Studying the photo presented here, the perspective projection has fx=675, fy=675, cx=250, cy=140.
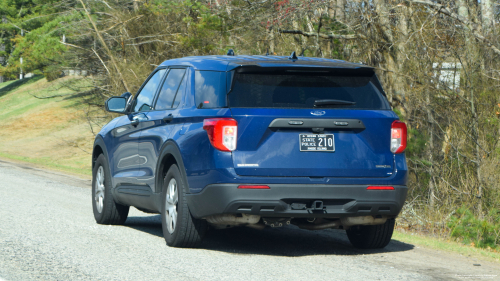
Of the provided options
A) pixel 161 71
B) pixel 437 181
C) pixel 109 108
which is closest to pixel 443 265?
pixel 161 71

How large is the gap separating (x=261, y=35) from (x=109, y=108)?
28.4ft

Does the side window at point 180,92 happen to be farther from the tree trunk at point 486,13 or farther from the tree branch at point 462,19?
the tree trunk at point 486,13

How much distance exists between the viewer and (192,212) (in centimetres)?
645

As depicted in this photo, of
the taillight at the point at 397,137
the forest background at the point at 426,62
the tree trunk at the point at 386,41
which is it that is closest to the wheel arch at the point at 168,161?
the taillight at the point at 397,137

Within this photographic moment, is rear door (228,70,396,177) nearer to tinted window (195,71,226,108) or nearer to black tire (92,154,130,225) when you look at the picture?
tinted window (195,71,226,108)

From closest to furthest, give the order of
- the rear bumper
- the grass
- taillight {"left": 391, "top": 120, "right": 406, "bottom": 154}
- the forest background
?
1. the rear bumper
2. taillight {"left": 391, "top": 120, "right": 406, "bottom": 154}
3. the forest background
4. the grass

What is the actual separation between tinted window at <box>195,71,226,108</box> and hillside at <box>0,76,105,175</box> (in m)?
18.5

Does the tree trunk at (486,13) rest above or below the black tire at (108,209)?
above

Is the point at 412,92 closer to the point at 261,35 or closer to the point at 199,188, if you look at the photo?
the point at 261,35

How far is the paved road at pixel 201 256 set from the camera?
560cm

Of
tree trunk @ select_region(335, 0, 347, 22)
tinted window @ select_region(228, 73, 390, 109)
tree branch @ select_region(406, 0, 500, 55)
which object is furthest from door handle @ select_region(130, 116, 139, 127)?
tree trunk @ select_region(335, 0, 347, 22)

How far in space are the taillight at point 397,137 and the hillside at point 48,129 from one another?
19423 millimetres

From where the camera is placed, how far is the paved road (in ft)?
18.4

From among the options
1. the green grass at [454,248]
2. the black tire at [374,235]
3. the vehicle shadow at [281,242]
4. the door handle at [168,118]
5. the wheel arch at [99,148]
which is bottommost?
the green grass at [454,248]
